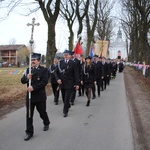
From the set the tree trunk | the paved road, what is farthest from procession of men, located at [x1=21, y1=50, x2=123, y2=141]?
Answer: the tree trunk

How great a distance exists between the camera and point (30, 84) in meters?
5.49

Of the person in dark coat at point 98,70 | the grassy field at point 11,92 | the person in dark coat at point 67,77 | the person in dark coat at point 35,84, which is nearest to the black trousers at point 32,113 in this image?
the person in dark coat at point 35,84

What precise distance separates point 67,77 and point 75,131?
6.70 feet

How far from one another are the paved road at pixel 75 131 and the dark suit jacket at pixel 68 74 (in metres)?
0.98

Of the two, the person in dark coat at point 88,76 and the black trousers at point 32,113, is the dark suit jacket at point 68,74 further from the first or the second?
the person in dark coat at point 88,76

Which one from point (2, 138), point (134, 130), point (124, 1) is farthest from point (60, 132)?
point (124, 1)

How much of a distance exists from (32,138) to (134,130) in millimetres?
2558

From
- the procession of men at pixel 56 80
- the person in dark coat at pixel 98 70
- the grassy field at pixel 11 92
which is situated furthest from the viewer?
the person in dark coat at pixel 98 70

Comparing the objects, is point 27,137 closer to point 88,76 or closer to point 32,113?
point 32,113

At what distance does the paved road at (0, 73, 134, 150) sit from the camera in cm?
519

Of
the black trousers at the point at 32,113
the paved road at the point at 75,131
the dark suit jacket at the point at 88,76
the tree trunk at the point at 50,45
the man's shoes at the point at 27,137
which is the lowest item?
the paved road at the point at 75,131

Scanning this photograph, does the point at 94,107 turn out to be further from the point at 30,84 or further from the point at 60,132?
the point at 30,84

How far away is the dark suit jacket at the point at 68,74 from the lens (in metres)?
7.77

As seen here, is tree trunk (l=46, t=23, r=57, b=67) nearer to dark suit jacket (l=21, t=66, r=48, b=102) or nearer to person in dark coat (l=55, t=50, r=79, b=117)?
person in dark coat (l=55, t=50, r=79, b=117)
